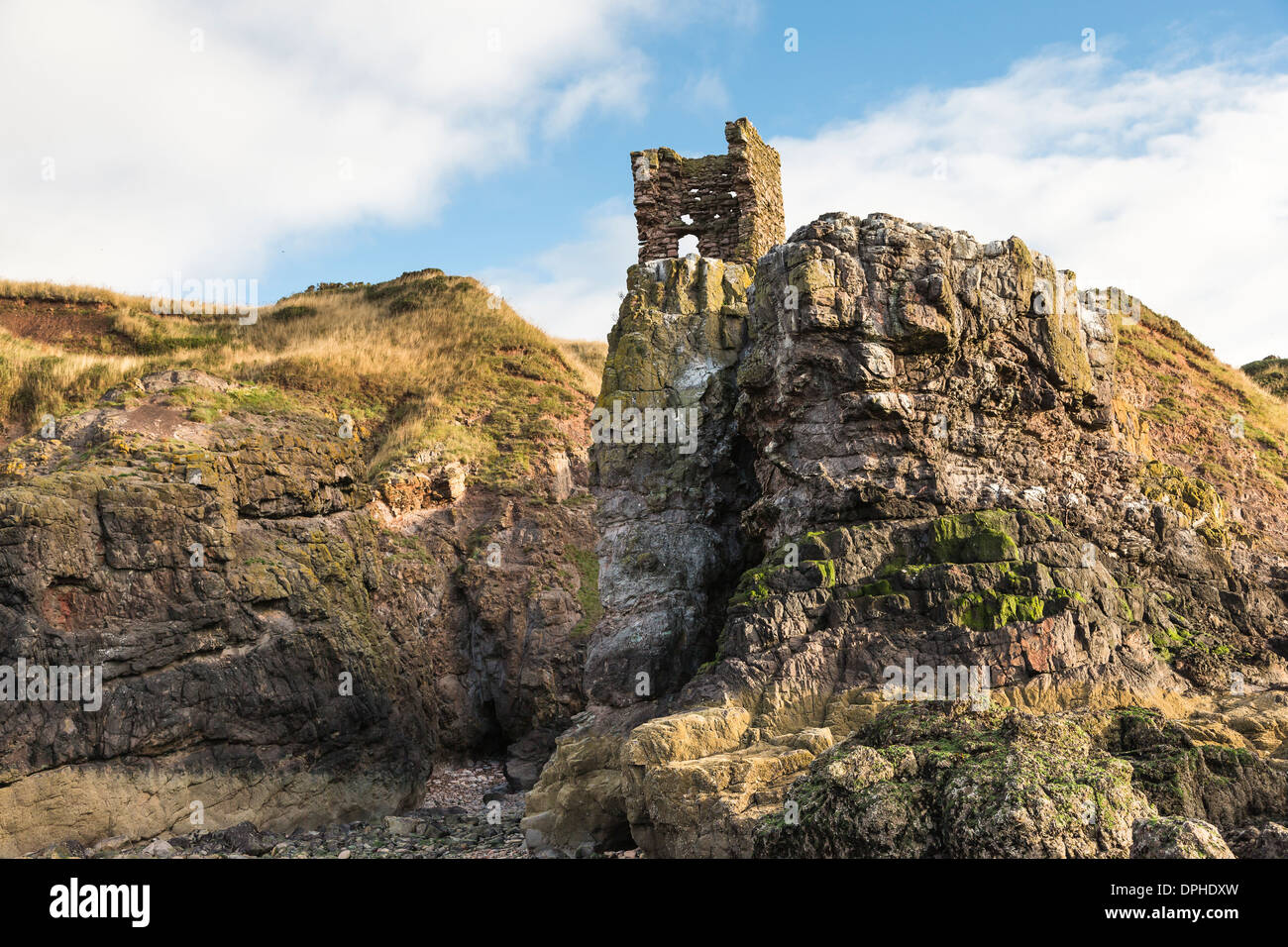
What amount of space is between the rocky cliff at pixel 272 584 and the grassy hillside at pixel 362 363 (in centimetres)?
12

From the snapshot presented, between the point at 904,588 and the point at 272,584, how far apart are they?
12366mm

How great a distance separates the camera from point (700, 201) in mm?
21062

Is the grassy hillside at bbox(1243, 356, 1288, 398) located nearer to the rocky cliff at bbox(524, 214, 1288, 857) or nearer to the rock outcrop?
the rocky cliff at bbox(524, 214, 1288, 857)

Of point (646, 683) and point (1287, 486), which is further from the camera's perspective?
point (1287, 486)

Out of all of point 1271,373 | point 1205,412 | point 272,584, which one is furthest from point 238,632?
point 1271,373

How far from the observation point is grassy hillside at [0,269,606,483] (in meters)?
26.5

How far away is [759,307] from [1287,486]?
14.2 meters

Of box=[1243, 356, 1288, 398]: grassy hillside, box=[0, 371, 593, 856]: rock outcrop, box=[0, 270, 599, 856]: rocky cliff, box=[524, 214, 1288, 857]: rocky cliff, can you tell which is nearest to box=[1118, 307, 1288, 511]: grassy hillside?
box=[1243, 356, 1288, 398]: grassy hillside

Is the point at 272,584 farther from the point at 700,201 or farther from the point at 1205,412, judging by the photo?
the point at 1205,412

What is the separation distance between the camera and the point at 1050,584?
11.1 metres

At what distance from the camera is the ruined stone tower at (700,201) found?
68.6 feet

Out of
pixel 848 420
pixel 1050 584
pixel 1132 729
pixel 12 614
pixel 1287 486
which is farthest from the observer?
pixel 1287 486

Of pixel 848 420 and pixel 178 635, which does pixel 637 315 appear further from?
pixel 178 635

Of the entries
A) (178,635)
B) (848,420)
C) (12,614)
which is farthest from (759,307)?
(12,614)
